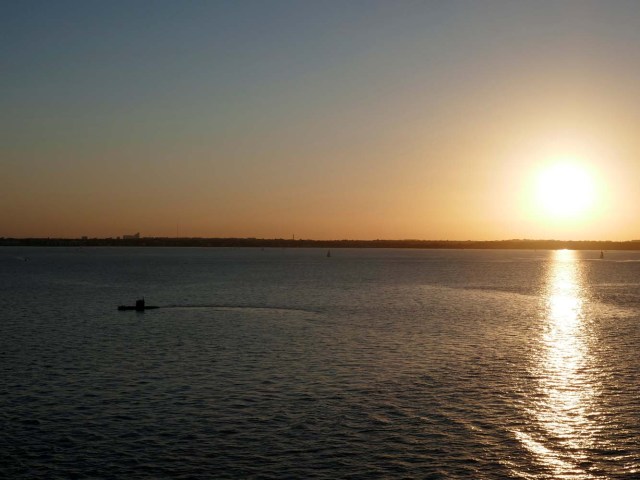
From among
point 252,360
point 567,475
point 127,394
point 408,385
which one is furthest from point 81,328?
point 567,475

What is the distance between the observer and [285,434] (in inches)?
1013

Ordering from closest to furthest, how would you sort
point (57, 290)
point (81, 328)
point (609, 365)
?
point (609, 365) → point (81, 328) → point (57, 290)

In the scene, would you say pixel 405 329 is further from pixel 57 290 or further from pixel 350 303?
pixel 57 290

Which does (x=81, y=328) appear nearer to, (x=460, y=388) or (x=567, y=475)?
(x=460, y=388)

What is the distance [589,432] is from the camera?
1040 inches

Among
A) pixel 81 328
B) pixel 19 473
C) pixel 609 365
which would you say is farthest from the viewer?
pixel 81 328

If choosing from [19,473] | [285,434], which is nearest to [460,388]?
[285,434]

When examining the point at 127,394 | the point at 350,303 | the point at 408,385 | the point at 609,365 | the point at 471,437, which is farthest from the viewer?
the point at 350,303

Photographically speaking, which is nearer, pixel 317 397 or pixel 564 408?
pixel 564 408

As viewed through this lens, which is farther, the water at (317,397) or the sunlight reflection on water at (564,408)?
the sunlight reflection on water at (564,408)

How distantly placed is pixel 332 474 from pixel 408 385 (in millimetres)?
13255

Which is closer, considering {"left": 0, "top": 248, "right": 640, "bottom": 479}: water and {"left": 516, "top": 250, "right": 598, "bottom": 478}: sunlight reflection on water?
{"left": 0, "top": 248, "right": 640, "bottom": 479}: water

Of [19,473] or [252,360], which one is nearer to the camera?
[19,473]

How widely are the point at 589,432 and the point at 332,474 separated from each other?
11.8 m
